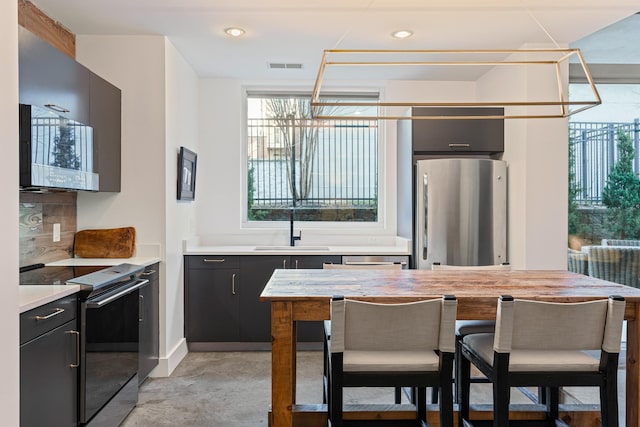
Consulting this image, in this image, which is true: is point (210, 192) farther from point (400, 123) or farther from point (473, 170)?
point (473, 170)

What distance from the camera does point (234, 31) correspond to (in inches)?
134

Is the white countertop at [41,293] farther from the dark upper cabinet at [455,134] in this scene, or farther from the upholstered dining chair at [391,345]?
the dark upper cabinet at [455,134]

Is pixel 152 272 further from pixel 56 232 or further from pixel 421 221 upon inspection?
pixel 421 221

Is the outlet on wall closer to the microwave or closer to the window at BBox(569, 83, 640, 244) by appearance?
the microwave

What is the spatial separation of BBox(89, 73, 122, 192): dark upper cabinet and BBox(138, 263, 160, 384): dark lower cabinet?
0.71m

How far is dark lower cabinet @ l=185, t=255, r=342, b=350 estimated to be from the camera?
4.02 meters

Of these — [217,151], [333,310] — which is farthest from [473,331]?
[217,151]

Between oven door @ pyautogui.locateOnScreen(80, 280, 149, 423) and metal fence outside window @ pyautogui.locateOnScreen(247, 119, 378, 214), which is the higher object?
metal fence outside window @ pyautogui.locateOnScreen(247, 119, 378, 214)

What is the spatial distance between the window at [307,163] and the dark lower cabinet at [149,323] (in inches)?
63.5

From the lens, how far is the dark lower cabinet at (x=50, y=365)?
1818mm

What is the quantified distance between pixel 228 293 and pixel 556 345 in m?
2.75

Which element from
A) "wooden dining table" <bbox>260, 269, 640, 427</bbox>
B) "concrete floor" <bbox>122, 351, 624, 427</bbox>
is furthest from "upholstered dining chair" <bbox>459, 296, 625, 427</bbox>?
"concrete floor" <bbox>122, 351, 624, 427</bbox>

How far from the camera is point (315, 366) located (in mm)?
3693

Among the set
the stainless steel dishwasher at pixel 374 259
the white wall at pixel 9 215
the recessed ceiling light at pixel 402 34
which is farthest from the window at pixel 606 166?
the white wall at pixel 9 215
